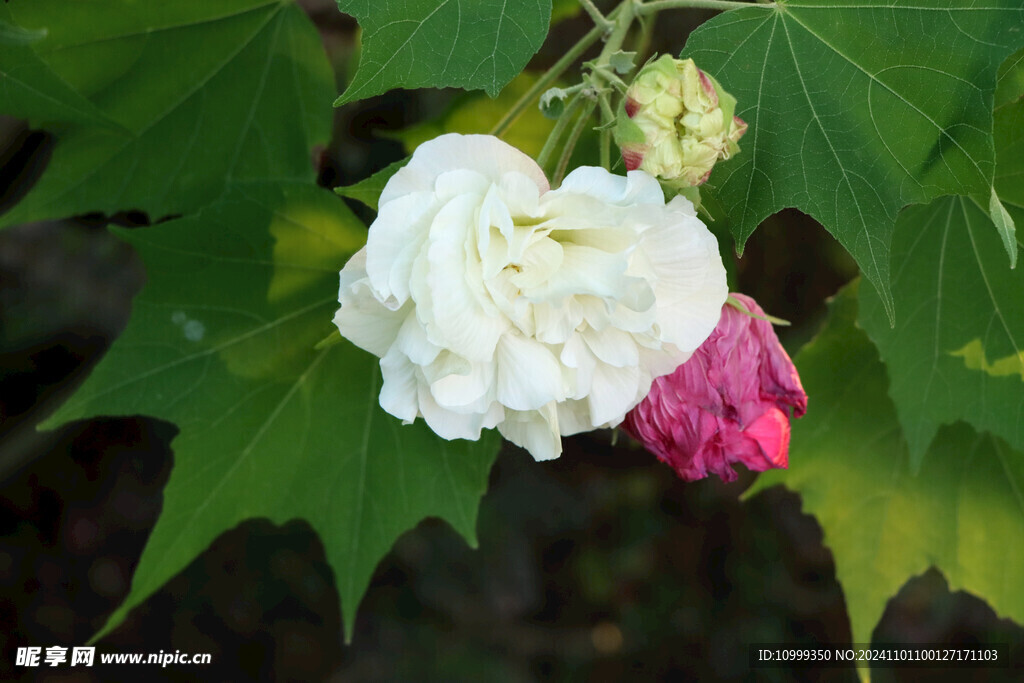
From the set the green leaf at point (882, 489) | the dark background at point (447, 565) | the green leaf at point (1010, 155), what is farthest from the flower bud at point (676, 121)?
the dark background at point (447, 565)

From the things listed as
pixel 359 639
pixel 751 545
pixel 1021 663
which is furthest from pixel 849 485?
pixel 359 639

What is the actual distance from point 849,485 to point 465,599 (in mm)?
814

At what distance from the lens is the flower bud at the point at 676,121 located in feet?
1.60

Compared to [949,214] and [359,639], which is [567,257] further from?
[359,639]

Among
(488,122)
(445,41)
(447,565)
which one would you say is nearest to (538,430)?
(445,41)

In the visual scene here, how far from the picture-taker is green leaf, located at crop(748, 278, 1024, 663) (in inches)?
35.2

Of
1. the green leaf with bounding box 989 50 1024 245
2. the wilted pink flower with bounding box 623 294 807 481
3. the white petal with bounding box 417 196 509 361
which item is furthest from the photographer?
the green leaf with bounding box 989 50 1024 245

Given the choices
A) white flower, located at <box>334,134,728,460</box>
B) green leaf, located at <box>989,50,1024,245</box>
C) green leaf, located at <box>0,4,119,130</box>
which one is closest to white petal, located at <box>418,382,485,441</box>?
white flower, located at <box>334,134,728,460</box>

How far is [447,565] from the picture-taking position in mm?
1539

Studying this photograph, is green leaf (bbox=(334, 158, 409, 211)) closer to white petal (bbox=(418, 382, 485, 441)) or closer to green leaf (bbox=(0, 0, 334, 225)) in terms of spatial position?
white petal (bbox=(418, 382, 485, 441))

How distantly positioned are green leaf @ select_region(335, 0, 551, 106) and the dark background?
0.80m

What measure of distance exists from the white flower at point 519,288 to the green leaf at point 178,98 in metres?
0.42

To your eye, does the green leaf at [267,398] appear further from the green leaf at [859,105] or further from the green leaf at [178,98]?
the green leaf at [859,105]

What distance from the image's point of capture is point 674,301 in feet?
1.67
